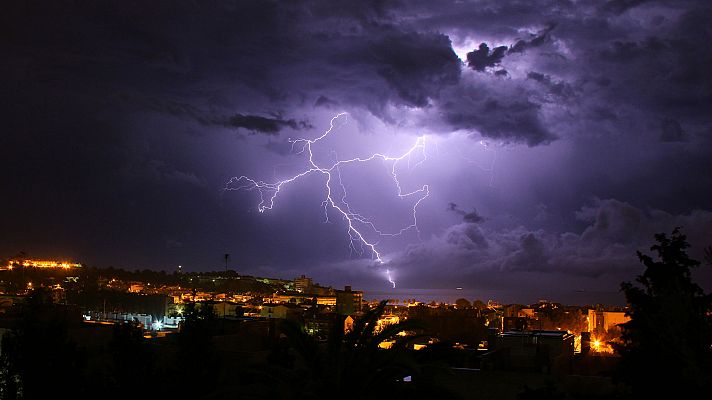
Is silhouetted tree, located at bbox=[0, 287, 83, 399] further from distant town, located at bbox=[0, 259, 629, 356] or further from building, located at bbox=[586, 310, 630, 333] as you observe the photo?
building, located at bbox=[586, 310, 630, 333]

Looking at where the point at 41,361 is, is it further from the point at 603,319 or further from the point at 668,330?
the point at 603,319

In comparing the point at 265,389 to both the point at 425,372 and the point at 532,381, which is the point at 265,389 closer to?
the point at 425,372

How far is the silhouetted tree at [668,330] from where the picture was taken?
7836 mm

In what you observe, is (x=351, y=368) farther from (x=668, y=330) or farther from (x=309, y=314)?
(x=309, y=314)

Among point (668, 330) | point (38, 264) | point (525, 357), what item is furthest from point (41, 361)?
point (38, 264)

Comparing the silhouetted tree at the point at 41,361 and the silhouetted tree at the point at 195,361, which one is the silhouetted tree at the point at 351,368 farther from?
the silhouetted tree at the point at 41,361

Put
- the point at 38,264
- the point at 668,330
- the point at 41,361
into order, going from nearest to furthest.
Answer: the point at 668,330 < the point at 41,361 < the point at 38,264

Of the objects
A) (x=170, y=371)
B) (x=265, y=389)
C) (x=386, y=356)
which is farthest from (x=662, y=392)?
(x=170, y=371)

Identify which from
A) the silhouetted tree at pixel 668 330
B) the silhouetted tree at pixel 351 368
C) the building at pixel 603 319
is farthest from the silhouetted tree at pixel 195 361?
the building at pixel 603 319

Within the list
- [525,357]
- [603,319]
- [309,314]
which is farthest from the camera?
[603,319]

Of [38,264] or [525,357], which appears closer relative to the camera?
[525,357]

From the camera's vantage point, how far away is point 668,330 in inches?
314

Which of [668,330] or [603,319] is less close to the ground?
[668,330]

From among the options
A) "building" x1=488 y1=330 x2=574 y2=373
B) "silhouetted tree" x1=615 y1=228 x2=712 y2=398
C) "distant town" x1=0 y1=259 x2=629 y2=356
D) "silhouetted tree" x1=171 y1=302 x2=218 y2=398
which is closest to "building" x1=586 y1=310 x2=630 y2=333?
"distant town" x1=0 y1=259 x2=629 y2=356
